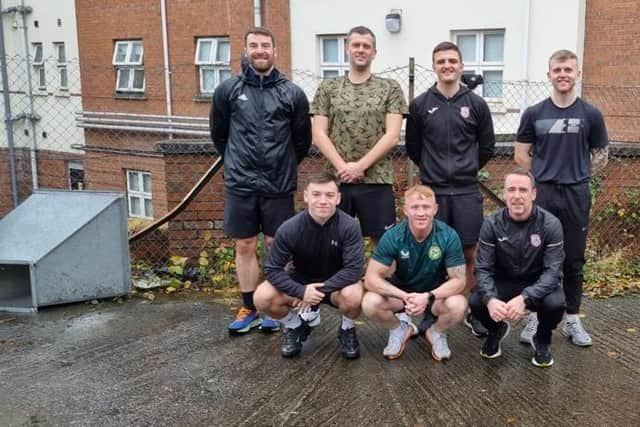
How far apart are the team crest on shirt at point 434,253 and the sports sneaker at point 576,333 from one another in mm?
1150

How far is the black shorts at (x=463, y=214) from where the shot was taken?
14.4 ft

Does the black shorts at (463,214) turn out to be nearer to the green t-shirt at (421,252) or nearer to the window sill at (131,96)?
the green t-shirt at (421,252)

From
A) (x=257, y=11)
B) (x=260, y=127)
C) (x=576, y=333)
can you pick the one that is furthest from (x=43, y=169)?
(x=576, y=333)

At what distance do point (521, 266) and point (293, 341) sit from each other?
1.48 metres

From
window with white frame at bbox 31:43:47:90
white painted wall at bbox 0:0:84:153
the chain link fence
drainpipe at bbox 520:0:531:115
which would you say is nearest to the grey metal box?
the chain link fence

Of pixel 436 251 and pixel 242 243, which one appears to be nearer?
pixel 436 251

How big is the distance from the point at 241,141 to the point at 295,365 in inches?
59.0

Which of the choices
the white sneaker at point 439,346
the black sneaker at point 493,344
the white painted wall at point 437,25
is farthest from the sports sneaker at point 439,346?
the white painted wall at point 437,25

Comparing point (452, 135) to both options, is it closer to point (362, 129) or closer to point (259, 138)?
point (362, 129)

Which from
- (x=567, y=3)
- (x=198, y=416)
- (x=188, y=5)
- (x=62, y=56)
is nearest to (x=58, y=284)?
(x=198, y=416)

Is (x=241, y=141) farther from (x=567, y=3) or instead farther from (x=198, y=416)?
(x=567, y=3)

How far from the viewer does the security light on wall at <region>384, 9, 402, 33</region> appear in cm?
1421

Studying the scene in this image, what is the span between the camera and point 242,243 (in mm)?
4590

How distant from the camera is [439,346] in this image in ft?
13.6
